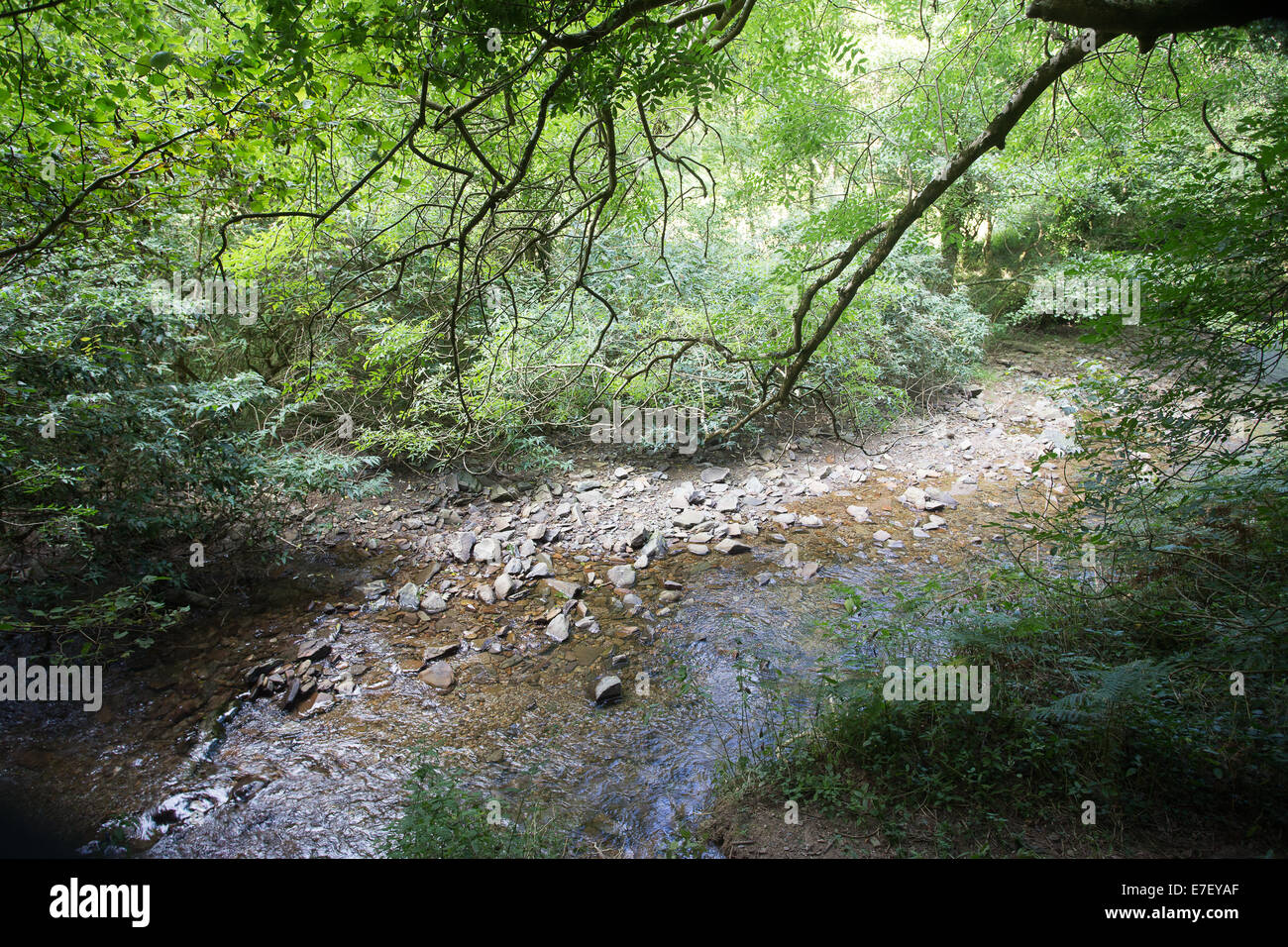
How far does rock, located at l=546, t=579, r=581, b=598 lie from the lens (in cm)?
546

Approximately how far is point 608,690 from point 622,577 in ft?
5.54

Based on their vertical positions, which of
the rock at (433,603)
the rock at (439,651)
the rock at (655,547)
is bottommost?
the rock at (439,651)

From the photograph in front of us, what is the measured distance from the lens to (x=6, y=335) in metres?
3.70

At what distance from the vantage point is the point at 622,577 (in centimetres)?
569

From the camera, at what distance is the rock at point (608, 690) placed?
407 centimetres

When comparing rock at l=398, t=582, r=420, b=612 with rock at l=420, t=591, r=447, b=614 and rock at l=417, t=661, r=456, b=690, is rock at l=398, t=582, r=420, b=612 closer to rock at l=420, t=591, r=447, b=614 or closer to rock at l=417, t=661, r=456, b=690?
rock at l=420, t=591, r=447, b=614

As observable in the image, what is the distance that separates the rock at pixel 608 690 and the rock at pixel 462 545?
8.49 feet

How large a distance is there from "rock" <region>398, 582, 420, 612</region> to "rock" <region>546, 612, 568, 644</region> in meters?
1.30

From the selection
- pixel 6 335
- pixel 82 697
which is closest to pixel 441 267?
pixel 6 335

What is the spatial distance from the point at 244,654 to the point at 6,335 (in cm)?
260

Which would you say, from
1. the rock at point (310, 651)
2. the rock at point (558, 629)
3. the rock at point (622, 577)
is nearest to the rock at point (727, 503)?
the rock at point (622, 577)

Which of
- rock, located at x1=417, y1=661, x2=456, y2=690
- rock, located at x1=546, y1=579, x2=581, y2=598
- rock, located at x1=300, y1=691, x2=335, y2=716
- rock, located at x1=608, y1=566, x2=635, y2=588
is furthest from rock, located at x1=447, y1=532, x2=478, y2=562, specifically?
rock, located at x1=300, y1=691, x2=335, y2=716

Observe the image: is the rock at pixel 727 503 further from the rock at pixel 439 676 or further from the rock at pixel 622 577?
the rock at pixel 439 676
